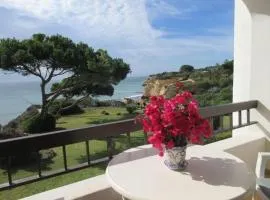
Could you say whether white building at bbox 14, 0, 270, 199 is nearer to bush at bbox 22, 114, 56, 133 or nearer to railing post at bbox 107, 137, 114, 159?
railing post at bbox 107, 137, 114, 159

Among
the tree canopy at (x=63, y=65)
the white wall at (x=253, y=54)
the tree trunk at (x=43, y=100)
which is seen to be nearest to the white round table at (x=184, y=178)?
the white wall at (x=253, y=54)

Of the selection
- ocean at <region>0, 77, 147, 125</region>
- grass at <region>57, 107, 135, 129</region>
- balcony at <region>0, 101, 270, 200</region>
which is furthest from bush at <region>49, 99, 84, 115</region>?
balcony at <region>0, 101, 270, 200</region>

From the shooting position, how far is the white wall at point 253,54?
3057 millimetres

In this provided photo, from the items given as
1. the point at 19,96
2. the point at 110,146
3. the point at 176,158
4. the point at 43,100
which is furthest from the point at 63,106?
the point at 176,158

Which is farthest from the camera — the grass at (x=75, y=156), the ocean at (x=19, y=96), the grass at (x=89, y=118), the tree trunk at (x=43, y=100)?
the tree trunk at (x=43, y=100)

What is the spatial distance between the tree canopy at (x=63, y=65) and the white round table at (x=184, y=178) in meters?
7.68

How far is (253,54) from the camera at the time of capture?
3166 millimetres

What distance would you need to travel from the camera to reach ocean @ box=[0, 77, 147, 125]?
26.2 feet

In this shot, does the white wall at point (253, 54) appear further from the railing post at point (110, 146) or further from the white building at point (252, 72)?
the railing post at point (110, 146)

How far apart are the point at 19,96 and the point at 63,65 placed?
1735 millimetres

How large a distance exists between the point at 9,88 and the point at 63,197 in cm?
649

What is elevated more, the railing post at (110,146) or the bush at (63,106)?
the railing post at (110,146)

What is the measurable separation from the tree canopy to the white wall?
6.56 m

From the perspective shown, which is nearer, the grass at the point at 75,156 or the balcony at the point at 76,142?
the balcony at the point at 76,142
